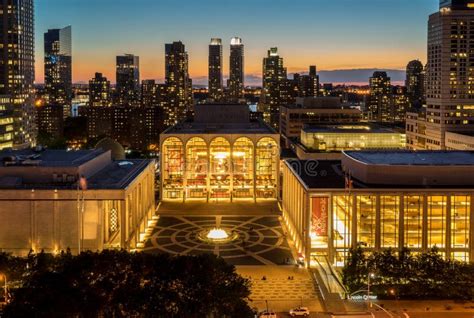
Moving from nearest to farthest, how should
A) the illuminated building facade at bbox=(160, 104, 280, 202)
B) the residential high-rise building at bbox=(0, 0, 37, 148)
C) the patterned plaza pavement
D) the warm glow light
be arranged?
1. the patterned plaza pavement
2. the warm glow light
3. the illuminated building facade at bbox=(160, 104, 280, 202)
4. the residential high-rise building at bbox=(0, 0, 37, 148)

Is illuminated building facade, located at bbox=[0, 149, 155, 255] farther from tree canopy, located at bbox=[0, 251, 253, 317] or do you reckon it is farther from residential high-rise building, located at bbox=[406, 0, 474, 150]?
residential high-rise building, located at bbox=[406, 0, 474, 150]

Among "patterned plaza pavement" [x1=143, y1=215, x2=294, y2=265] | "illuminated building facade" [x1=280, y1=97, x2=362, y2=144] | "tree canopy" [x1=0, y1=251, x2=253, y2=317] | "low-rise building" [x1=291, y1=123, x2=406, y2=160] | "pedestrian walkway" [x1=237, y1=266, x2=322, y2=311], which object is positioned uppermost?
"illuminated building facade" [x1=280, y1=97, x2=362, y2=144]

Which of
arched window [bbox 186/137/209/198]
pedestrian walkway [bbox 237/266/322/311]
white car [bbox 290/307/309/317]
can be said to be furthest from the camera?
arched window [bbox 186/137/209/198]

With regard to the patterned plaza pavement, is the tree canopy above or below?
above

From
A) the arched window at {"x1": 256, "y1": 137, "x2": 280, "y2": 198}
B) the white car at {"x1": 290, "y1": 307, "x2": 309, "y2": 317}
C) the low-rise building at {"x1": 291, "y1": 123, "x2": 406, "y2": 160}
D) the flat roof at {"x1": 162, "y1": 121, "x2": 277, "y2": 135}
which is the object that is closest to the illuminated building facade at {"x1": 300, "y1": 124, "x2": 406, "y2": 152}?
the low-rise building at {"x1": 291, "y1": 123, "x2": 406, "y2": 160}

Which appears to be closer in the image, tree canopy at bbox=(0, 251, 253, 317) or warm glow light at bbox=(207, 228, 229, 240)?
tree canopy at bbox=(0, 251, 253, 317)

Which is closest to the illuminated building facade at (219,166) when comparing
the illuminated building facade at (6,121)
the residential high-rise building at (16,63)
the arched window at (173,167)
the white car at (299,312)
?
the arched window at (173,167)

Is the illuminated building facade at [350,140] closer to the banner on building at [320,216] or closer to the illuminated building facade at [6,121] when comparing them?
the banner on building at [320,216]

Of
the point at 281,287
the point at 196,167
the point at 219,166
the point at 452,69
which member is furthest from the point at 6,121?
the point at 281,287
